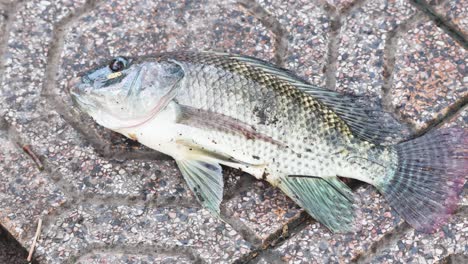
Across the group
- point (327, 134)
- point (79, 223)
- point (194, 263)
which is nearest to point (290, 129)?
point (327, 134)

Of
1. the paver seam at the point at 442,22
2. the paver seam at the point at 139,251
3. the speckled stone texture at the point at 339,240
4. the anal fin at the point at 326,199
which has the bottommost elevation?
the paver seam at the point at 139,251

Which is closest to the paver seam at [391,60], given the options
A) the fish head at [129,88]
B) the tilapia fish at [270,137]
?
the tilapia fish at [270,137]

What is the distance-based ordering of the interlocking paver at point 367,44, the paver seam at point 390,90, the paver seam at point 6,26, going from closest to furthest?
the paver seam at point 390,90 → the interlocking paver at point 367,44 → the paver seam at point 6,26

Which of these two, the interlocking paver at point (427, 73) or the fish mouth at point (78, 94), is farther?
the interlocking paver at point (427, 73)

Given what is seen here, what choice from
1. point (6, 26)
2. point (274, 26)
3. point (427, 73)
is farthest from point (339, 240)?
point (6, 26)

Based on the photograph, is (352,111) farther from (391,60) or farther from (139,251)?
(139,251)

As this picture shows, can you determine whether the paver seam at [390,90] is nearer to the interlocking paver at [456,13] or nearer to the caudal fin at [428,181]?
the interlocking paver at [456,13]

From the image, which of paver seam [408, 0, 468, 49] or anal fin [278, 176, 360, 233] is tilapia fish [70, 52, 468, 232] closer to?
anal fin [278, 176, 360, 233]
